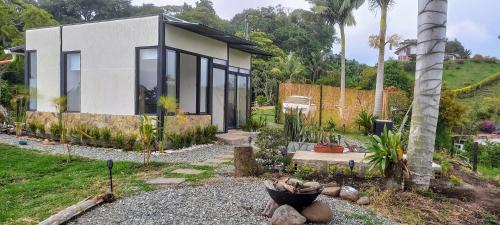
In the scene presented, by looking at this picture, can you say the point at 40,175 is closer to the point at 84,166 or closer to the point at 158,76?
the point at 84,166

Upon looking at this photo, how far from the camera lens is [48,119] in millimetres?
11383

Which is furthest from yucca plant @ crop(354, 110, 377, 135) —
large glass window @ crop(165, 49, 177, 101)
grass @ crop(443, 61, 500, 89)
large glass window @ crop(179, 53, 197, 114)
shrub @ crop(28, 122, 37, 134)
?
grass @ crop(443, 61, 500, 89)

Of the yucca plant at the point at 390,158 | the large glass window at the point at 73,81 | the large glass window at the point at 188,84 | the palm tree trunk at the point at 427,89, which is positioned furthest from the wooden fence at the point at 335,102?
the yucca plant at the point at 390,158

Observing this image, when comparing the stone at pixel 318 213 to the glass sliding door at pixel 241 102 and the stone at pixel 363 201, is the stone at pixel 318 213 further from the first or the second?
the glass sliding door at pixel 241 102

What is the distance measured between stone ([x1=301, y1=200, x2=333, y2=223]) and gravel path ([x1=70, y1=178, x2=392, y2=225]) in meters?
0.10

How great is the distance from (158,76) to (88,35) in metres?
2.75

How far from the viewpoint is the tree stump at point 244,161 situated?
6.21 meters

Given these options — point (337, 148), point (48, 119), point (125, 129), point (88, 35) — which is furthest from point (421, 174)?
point (48, 119)

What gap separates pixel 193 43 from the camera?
10516 millimetres

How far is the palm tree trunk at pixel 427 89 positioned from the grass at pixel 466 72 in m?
32.9

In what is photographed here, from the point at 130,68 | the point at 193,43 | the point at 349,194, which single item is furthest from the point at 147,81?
the point at 349,194

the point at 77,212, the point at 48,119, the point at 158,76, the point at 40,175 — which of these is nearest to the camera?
the point at 77,212

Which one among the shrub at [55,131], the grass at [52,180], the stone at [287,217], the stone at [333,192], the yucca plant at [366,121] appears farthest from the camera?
A: the yucca plant at [366,121]

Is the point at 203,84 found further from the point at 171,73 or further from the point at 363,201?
the point at 363,201
